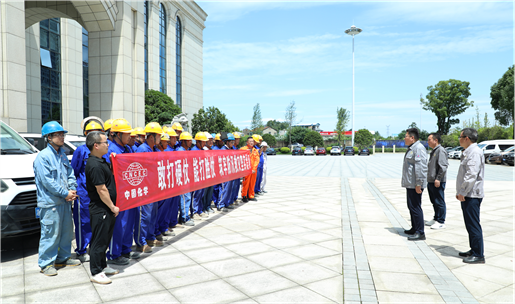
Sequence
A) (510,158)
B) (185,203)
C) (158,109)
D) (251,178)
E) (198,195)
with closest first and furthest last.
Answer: (185,203) < (198,195) < (251,178) < (510,158) < (158,109)

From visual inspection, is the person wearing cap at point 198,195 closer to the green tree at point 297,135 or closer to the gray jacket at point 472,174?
the gray jacket at point 472,174

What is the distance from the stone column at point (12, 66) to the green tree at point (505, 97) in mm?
45535

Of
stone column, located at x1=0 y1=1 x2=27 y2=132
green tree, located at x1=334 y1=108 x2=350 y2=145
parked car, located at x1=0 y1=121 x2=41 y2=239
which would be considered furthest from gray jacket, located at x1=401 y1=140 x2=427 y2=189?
green tree, located at x1=334 y1=108 x2=350 y2=145

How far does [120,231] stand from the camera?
4340 millimetres

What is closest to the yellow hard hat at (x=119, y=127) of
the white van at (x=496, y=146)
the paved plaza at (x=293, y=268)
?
the paved plaza at (x=293, y=268)

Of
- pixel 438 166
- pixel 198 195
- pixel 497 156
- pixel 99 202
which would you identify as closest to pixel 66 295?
pixel 99 202

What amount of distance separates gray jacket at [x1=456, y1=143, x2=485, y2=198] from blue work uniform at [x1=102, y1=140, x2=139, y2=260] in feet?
14.9

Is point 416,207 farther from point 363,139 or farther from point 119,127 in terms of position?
point 363,139

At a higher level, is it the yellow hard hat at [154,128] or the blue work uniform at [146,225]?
the yellow hard hat at [154,128]

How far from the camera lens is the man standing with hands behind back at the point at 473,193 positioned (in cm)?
443

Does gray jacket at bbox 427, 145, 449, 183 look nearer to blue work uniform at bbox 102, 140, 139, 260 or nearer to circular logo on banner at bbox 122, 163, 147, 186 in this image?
circular logo on banner at bbox 122, 163, 147, 186

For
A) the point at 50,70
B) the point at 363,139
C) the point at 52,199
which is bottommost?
the point at 52,199

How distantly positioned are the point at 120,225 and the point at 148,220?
A: 25.1 inches

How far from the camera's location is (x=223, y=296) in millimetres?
3424
